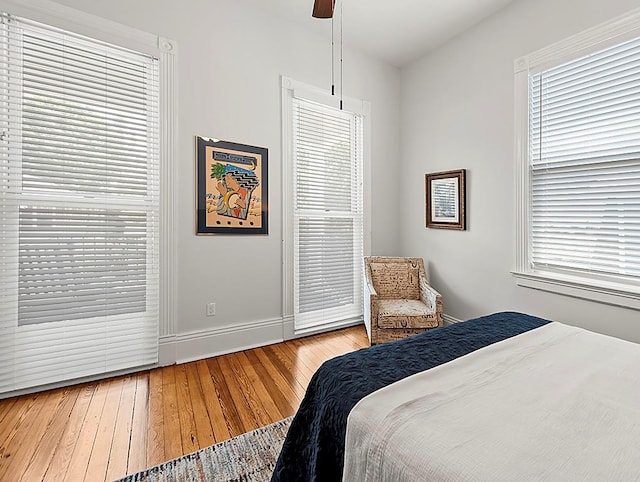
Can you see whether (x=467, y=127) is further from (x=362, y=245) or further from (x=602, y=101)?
(x=362, y=245)

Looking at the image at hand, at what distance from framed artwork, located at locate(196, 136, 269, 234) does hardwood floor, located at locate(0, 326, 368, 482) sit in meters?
1.17

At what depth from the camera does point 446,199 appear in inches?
134

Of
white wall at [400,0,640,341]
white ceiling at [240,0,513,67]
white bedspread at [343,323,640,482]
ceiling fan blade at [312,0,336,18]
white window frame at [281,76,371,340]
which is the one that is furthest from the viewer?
white window frame at [281,76,371,340]

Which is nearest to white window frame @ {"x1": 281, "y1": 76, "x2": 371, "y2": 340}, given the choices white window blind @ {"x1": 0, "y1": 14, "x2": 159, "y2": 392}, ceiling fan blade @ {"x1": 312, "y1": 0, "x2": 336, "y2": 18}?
white window blind @ {"x1": 0, "y1": 14, "x2": 159, "y2": 392}

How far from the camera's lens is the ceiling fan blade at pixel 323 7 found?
6.01 ft

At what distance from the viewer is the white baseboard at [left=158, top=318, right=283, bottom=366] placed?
2602 mm

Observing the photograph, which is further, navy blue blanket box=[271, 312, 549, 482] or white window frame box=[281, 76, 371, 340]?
white window frame box=[281, 76, 371, 340]

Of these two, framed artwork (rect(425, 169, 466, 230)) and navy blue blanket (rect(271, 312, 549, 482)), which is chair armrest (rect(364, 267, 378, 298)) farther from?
navy blue blanket (rect(271, 312, 549, 482))

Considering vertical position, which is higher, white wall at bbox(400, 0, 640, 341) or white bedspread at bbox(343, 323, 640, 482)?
white wall at bbox(400, 0, 640, 341)

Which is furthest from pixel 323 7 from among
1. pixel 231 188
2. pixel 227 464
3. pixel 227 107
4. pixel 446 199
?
pixel 227 464

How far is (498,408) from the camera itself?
935 mm

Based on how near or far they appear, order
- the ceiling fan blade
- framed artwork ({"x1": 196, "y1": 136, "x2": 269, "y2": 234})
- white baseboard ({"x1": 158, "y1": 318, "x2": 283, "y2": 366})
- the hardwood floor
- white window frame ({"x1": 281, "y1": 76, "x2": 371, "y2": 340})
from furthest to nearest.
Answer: white window frame ({"x1": 281, "y1": 76, "x2": 371, "y2": 340})
framed artwork ({"x1": 196, "y1": 136, "x2": 269, "y2": 234})
white baseboard ({"x1": 158, "y1": 318, "x2": 283, "y2": 366})
the ceiling fan blade
the hardwood floor

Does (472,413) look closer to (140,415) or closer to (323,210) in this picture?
(140,415)

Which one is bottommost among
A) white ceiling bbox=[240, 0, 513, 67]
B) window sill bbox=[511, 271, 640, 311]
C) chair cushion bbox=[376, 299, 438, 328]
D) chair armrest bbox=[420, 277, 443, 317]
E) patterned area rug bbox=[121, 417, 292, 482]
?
patterned area rug bbox=[121, 417, 292, 482]
